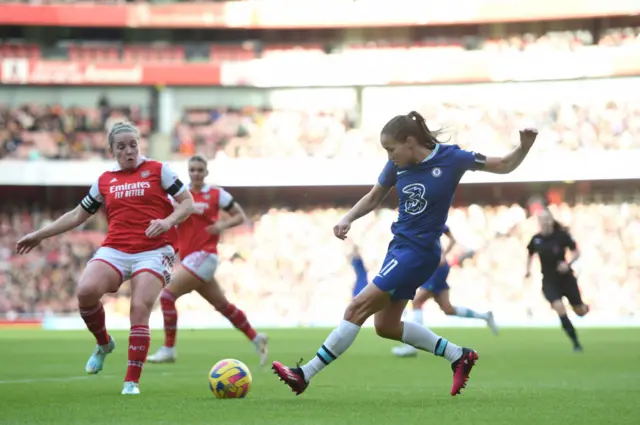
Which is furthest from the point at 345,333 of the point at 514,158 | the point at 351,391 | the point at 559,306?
the point at 559,306

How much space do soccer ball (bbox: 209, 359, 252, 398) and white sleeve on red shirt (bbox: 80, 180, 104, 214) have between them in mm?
1819

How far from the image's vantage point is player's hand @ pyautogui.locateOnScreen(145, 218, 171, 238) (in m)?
8.98

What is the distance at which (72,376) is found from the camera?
39.9ft

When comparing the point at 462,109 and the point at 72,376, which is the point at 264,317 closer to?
the point at 462,109

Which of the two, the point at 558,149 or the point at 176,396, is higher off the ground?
the point at 176,396

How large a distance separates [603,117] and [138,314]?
2994 centimetres

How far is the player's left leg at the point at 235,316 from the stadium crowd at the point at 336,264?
1990cm

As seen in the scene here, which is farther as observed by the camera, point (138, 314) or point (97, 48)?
point (97, 48)

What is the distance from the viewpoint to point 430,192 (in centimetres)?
833

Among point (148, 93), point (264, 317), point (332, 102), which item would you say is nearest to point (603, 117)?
point (332, 102)

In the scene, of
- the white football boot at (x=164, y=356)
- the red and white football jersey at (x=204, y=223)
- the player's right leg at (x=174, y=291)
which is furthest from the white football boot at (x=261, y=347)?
the white football boot at (x=164, y=356)

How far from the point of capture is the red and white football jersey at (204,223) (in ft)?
46.5

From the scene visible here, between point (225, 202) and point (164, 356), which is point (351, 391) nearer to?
point (225, 202)

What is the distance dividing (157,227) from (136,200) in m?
0.57
